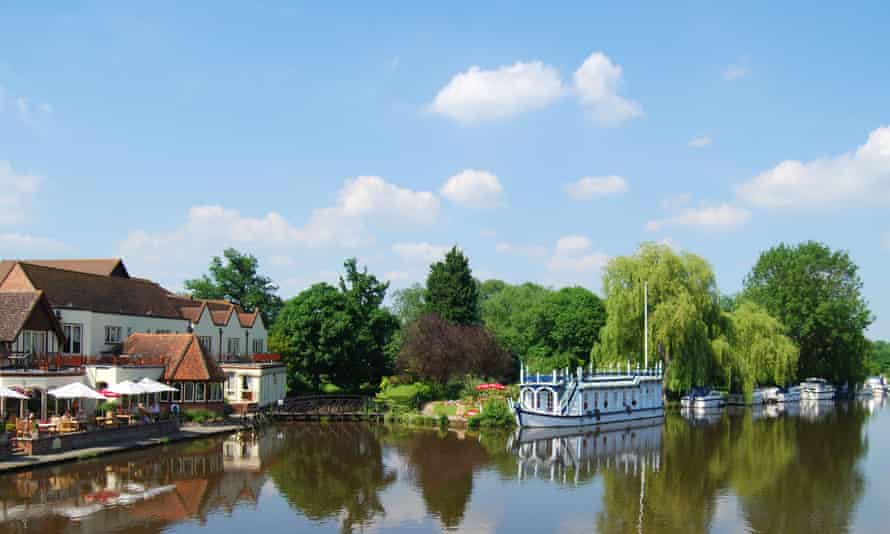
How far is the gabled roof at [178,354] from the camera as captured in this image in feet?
135

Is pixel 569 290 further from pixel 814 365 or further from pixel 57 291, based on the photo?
pixel 57 291

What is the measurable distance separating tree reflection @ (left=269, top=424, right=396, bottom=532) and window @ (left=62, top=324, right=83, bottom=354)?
1114 centimetres

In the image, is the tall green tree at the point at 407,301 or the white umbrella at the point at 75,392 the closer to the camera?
the white umbrella at the point at 75,392

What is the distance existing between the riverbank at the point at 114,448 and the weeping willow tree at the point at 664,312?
2613cm

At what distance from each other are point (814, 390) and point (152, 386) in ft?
210

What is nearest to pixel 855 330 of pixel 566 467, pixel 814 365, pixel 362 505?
pixel 814 365

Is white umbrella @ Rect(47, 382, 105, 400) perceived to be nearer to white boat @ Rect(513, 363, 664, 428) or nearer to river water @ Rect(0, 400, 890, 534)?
river water @ Rect(0, 400, 890, 534)

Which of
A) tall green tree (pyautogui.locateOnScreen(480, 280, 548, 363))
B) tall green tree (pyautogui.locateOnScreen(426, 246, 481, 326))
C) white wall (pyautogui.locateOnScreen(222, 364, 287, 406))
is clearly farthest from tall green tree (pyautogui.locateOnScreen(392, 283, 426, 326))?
white wall (pyautogui.locateOnScreen(222, 364, 287, 406))

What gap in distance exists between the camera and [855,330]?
7850 cm

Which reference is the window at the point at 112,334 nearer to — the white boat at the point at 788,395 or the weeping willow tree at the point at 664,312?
the weeping willow tree at the point at 664,312

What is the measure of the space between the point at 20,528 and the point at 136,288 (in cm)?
2978

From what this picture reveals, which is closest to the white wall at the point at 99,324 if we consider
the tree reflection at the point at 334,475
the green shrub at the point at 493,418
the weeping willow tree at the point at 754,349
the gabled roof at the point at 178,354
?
the gabled roof at the point at 178,354

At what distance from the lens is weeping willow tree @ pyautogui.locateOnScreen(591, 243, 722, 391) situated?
53.4m

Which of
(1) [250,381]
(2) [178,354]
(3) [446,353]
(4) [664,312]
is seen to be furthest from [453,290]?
(2) [178,354]
